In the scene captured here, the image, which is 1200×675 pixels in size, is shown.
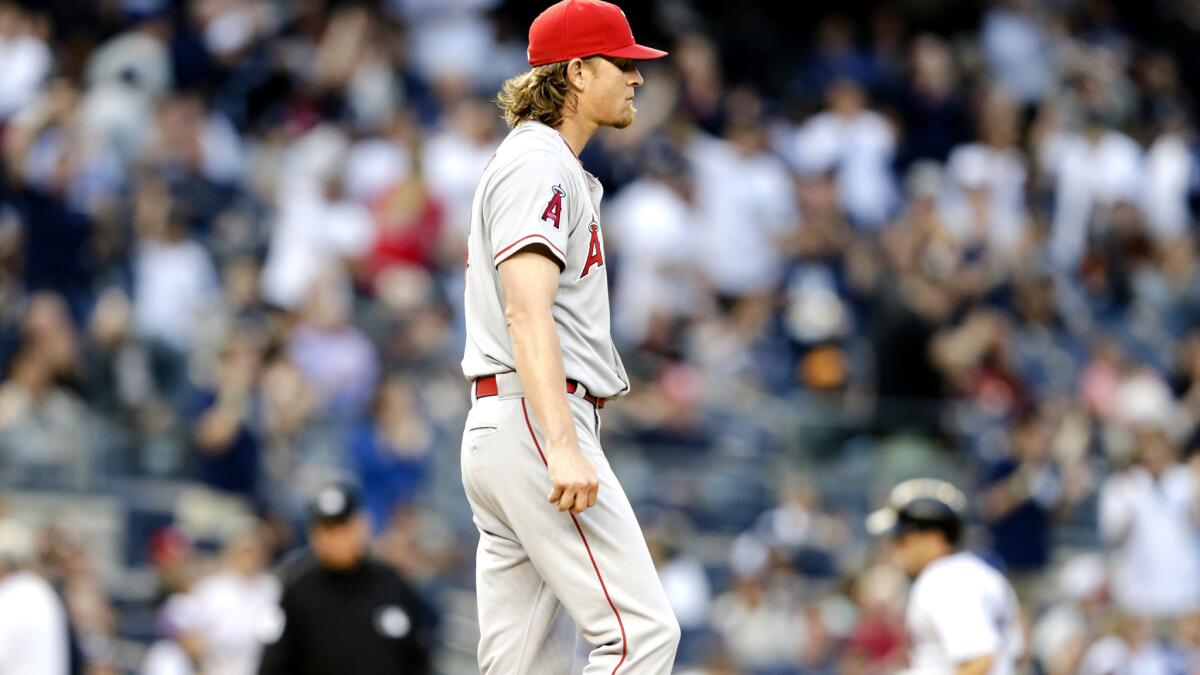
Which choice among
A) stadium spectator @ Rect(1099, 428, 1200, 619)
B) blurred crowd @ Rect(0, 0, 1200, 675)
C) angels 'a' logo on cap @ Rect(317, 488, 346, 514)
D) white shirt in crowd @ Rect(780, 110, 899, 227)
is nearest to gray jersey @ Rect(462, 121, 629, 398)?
angels 'a' logo on cap @ Rect(317, 488, 346, 514)

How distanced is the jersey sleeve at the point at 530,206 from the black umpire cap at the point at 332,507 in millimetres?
3226

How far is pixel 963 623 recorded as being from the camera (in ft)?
22.9

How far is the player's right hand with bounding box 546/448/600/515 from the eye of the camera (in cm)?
468

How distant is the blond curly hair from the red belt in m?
0.64

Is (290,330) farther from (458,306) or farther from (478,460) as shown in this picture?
(478,460)

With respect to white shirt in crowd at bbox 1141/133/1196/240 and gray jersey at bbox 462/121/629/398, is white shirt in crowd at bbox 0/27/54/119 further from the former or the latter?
gray jersey at bbox 462/121/629/398

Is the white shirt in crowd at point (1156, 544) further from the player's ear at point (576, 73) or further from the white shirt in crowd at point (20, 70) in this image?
the player's ear at point (576, 73)

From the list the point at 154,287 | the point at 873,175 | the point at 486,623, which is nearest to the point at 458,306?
the point at 154,287

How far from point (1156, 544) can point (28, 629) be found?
7.70 metres

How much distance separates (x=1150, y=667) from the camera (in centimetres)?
1272

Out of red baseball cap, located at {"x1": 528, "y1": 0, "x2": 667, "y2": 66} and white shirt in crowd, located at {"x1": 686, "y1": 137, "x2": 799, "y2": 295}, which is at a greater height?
white shirt in crowd, located at {"x1": 686, "y1": 137, "x2": 799, "y2": 295}

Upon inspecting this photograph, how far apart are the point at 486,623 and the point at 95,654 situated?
276 inches

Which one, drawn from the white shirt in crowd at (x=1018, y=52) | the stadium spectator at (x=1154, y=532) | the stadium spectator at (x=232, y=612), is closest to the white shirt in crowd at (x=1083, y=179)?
the white shirt in crowd at (x=1018, y=52)

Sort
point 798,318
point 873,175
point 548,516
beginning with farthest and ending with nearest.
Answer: point 873,175
point 798,318
point 548,516
